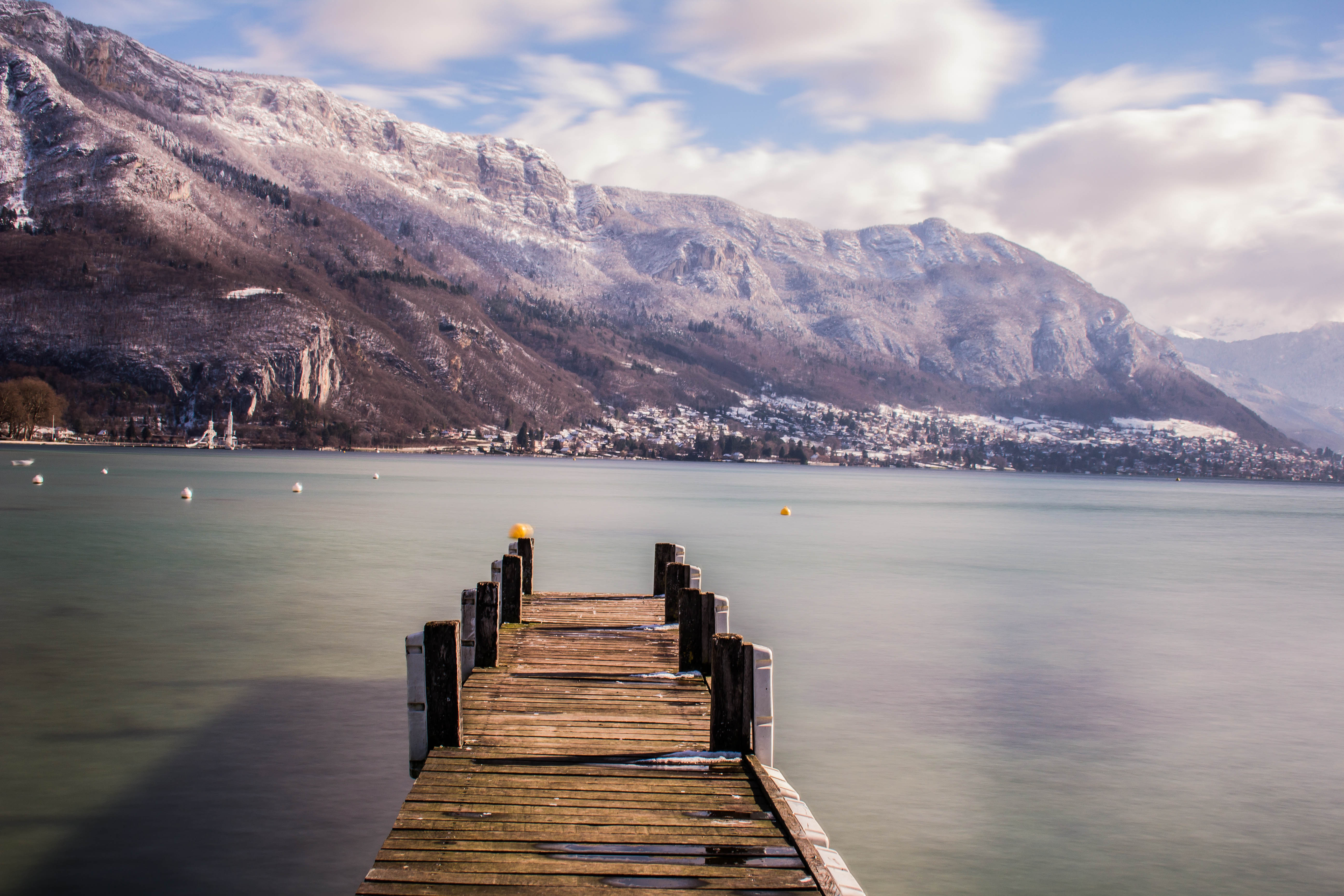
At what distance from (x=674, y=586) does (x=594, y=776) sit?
10.4 m

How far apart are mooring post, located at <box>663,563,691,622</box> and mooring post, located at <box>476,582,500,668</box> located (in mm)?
4869

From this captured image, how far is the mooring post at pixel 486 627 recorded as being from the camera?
15.7m

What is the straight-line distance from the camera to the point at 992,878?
12547mm

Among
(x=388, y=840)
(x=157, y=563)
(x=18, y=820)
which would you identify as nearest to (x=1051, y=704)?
(x=388, y=840)

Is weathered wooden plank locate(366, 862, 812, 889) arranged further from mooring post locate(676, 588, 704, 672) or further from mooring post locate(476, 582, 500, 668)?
mooring post locate(676, 588, 704, 672)

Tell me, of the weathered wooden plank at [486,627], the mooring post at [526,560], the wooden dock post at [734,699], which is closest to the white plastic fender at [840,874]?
the wooden dock post at [734,699]

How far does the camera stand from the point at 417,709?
1106 centimetres

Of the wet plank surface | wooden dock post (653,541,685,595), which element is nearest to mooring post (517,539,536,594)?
wooden dock post (653,541,685,595)

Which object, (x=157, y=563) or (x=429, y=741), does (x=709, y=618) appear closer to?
(x=429, y=741)

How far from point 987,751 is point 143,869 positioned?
13222 mm

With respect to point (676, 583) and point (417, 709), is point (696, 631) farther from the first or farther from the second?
point (417, 709)

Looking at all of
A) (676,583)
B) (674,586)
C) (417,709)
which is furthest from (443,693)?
(674,586)

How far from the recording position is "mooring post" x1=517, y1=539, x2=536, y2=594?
Answer: 23.7 m

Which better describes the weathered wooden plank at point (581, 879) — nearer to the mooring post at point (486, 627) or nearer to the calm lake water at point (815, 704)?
the calm lake water at point (815, 704)
